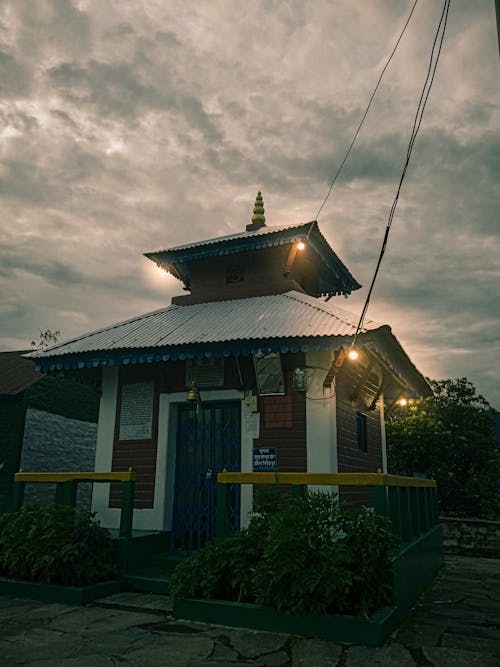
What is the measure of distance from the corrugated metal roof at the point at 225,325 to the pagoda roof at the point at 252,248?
49.9 inches

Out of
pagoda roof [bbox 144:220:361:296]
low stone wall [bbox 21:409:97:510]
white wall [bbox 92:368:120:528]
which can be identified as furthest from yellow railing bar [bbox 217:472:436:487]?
low stone wall [bbox 21:409:97:510]

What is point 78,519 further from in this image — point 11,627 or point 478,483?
point 478,483

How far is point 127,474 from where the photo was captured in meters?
7.37

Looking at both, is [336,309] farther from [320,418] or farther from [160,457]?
[160,457]

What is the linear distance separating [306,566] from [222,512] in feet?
5.34

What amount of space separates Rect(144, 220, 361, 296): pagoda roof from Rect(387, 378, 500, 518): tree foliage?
28.2 ft

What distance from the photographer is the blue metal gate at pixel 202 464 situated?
8797 millimetres

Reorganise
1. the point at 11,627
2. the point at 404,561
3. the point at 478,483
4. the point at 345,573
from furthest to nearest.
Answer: the point at 478,483, the point at 404,561, the point at 11,627, the point at 345,573

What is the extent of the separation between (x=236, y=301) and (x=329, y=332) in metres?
4.22

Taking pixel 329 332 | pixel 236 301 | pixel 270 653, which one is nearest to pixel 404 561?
pixel 270 653

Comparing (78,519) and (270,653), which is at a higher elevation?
(78,519)

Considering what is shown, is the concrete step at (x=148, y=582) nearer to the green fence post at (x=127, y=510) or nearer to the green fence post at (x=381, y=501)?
the green fence post at (x=127, y=510)

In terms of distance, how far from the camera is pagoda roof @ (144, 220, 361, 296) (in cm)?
1181

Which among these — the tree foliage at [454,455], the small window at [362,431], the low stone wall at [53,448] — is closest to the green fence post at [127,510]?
the small window at [362,431]
